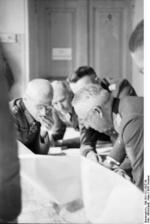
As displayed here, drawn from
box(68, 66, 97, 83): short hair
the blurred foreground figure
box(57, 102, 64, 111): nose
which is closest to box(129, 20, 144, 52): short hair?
box(68, 66, 97, 83): short hair

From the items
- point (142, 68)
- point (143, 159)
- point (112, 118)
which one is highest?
point (142, 68)

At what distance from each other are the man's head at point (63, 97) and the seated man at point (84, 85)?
0.05 ft

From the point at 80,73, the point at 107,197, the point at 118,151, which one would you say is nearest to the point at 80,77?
the point at 80,73

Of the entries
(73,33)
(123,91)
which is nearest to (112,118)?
(123,91)

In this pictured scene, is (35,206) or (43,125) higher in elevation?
(43,125)

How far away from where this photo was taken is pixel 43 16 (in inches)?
41.2

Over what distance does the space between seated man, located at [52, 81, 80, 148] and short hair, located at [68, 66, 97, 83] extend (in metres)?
0.02

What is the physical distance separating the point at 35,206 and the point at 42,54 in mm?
381

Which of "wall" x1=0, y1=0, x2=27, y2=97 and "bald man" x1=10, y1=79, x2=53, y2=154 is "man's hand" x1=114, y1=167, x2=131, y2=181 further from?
"wall" x1=0, y1=0, x2=27, y2=97

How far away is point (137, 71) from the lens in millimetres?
1080

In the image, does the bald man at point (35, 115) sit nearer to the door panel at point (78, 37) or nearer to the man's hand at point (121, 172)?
the door panel at point (78, 37)

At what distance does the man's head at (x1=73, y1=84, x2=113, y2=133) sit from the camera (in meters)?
1.08

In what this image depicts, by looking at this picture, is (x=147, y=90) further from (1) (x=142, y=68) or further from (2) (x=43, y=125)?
(2) (x=43, y=125)

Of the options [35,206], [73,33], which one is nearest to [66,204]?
[35,206]
